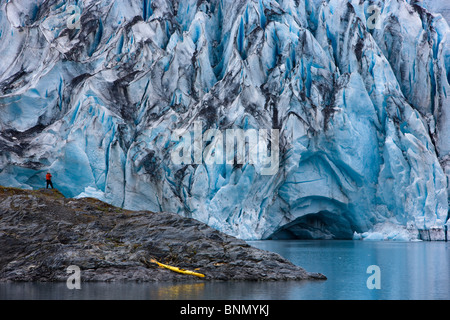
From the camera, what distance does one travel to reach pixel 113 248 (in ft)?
33.2

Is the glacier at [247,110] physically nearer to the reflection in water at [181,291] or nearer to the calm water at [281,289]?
the calm water at [281,289]

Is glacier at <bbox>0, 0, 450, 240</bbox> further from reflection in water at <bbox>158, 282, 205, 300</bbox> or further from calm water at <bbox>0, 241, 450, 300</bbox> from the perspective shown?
reflection in water at <bbox>158, 282, 205, 300</bbox>

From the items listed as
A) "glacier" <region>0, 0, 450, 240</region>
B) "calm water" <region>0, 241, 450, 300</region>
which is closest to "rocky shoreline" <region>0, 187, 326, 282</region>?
"calm water" <region>0, 241, 450, 300</region>

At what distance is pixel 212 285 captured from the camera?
9086 mm

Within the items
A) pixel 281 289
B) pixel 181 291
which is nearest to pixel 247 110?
pixel 281 289

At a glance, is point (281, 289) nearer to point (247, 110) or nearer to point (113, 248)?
point (113, 248)

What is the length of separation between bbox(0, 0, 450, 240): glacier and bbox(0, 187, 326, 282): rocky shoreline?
10.4 m

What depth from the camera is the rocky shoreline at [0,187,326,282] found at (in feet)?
31.4

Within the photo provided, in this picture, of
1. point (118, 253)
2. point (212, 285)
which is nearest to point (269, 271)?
point (212, 285)

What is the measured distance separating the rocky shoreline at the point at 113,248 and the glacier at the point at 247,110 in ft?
34.0

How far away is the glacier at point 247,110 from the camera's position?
2212 centimetres

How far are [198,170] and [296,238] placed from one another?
27.4 feet

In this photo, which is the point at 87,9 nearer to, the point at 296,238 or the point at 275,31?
the point at 275,31
